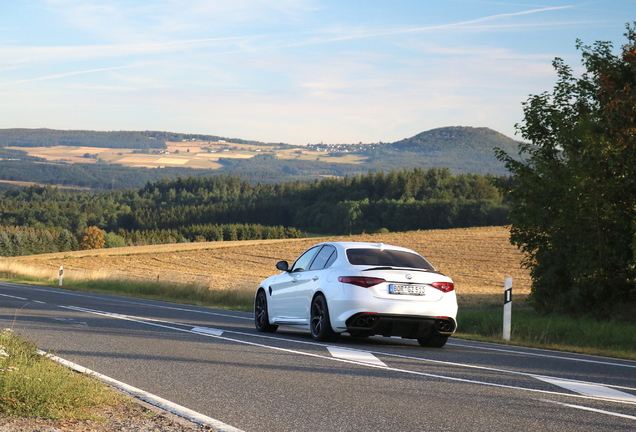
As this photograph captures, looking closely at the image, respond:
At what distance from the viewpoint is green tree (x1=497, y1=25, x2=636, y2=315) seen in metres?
20.9

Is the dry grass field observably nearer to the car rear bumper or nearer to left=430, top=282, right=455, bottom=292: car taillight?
left=430, top=282, right=455, bottom=292: car taillight

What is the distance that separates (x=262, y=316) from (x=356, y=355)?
4139 millimetres

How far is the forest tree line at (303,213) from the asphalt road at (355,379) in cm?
10537

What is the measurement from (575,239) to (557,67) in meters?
7.04

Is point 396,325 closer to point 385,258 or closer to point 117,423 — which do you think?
point 385,258

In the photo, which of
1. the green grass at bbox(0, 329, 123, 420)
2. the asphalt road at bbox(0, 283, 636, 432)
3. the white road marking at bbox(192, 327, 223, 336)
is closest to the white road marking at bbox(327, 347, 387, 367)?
the asphalt road at bbox(0, 283, 636, 432)

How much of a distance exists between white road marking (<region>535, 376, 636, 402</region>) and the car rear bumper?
2978mm

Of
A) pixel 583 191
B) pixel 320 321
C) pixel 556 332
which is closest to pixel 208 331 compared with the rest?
pixel 320 321

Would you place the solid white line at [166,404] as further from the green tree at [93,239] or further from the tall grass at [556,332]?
the green tree at [93,239]

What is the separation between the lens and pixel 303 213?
14262cm

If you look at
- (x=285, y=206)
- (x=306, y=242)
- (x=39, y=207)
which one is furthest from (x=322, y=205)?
(x=39, y=207)

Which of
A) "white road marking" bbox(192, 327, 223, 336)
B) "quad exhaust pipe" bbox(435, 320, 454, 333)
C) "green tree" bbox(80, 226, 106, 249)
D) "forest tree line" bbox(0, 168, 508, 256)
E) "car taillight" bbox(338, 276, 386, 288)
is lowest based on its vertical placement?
"green tree" bbox(80, 226, 106, 249)

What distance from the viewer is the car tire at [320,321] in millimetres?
12016

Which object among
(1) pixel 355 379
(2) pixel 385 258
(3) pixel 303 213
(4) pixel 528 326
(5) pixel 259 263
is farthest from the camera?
(3) pixel 303 213
